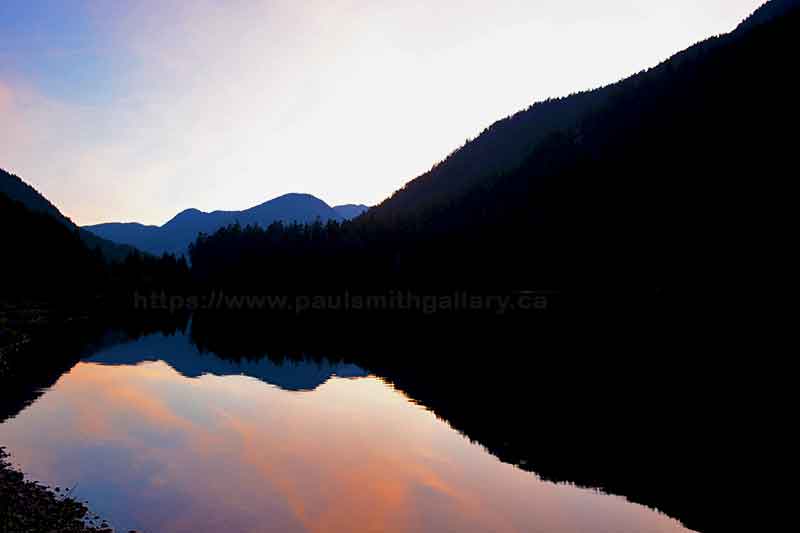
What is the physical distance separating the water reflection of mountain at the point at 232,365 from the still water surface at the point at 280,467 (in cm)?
826

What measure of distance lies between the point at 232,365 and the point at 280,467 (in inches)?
1674

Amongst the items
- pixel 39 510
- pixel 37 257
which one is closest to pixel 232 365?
pixel 39 510

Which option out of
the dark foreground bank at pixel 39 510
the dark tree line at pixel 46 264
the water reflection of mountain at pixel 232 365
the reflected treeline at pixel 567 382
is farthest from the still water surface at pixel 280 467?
the dark tree line at pixel 46 264

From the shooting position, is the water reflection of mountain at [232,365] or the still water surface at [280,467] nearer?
the still water surface at [280,467]

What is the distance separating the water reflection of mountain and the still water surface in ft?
27.1

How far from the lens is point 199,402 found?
49188 mm

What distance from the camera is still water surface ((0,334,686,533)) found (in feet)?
82.3

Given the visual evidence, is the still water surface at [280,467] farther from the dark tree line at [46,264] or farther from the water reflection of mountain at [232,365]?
the dark tree line at [46,264]

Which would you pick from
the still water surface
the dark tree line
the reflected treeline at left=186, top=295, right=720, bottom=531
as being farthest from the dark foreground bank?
the dark tree line

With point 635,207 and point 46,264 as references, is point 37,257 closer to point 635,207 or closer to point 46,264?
point 46,264

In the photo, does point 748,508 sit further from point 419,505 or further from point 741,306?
point 741,306

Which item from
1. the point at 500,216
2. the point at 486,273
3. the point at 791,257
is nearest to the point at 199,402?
the point at 791,257

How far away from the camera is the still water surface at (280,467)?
25078mm

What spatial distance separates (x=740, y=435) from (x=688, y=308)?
62.0 meters
